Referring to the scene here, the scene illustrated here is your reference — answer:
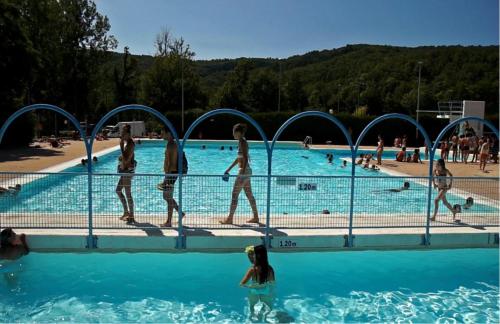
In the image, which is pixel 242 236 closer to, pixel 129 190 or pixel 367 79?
pixel 129 190

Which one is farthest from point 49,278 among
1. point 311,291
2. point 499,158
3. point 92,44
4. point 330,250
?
point 92,44

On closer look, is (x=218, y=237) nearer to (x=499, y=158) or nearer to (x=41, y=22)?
(x=499, y=158)

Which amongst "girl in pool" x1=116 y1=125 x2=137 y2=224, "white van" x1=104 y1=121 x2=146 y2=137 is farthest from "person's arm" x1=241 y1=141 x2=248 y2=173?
"white van" x1=104 y1=121 x2=146 y2=137

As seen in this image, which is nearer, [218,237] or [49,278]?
[49,278]

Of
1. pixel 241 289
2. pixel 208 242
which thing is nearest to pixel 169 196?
pixel 208 242

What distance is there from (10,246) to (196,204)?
293cm

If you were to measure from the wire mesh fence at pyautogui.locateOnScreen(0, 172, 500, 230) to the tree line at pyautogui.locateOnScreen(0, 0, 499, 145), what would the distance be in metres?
17.7

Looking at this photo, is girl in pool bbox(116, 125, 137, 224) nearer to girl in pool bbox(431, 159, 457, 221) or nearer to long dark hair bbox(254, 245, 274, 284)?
long dark hair bbox(254, 245, 274, 284)

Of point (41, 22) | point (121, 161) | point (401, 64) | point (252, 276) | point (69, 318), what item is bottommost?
point (69, 318)

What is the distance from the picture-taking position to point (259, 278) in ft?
19.1

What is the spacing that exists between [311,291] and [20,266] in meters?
4.30

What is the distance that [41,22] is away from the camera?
106ft

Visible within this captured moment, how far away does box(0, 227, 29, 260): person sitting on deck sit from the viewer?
643 cm

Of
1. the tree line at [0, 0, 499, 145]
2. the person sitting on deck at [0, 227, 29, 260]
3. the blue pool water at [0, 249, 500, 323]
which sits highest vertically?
the tree line at [0, 0, 499, 145]
